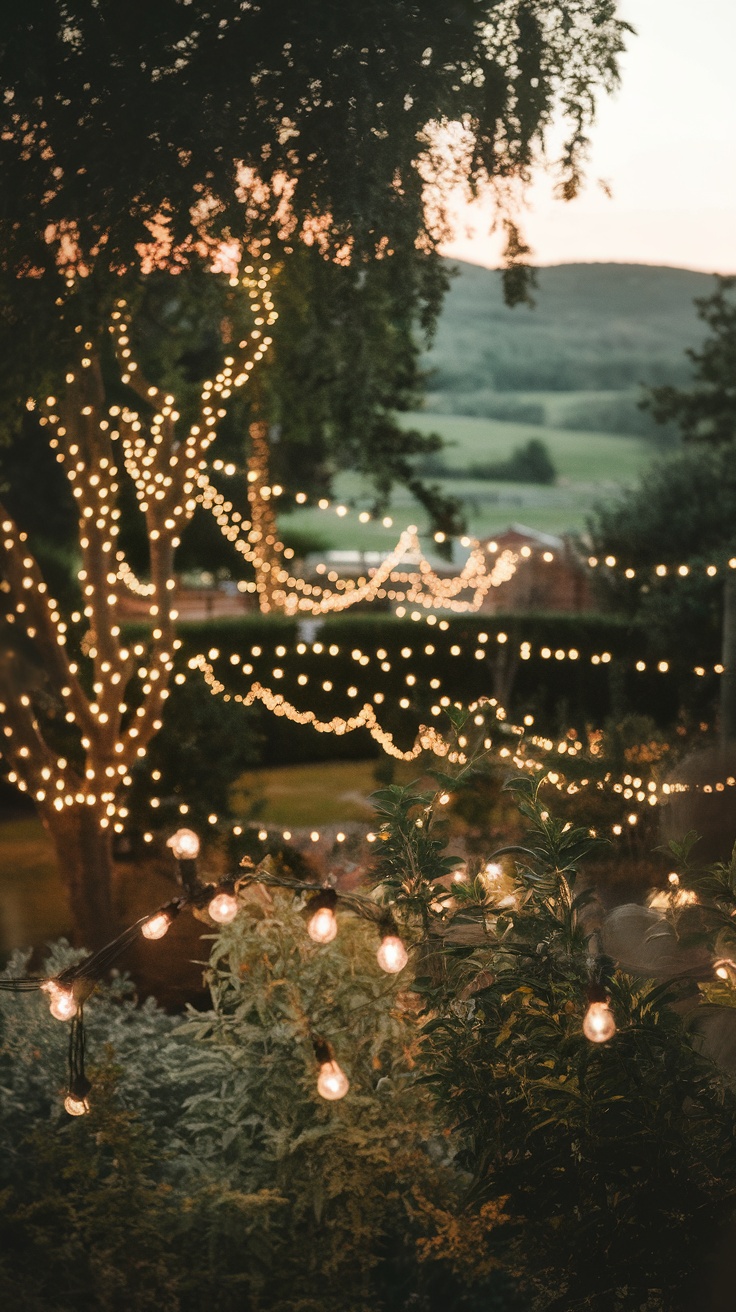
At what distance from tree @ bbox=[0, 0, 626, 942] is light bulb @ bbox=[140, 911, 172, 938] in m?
2.96

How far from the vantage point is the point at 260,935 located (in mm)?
3752

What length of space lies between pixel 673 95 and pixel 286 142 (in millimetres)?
1888

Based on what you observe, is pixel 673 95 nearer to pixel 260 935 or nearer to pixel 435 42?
pixel 435 42

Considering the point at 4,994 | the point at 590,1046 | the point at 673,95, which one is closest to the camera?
the point at 590,1046

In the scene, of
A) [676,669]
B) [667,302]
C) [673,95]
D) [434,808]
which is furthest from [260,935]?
[667,302]

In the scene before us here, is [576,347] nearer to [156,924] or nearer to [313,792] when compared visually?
[313,792]

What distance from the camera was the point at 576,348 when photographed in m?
14.5

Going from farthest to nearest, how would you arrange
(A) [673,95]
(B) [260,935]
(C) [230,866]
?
(C) [230,866], (A) [673,95], (B) [260,935]

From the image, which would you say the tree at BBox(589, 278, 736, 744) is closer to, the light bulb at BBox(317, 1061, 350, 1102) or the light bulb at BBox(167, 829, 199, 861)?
the light bulb at BBox(167, 829, 199, 861)

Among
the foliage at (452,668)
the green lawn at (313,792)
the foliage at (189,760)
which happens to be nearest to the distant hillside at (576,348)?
the foliage at (452,668)

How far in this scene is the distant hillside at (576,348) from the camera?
1345cm

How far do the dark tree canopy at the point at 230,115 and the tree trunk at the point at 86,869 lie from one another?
2.18 metres

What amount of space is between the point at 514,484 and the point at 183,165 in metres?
11.7

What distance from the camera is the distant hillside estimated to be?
529 inches
